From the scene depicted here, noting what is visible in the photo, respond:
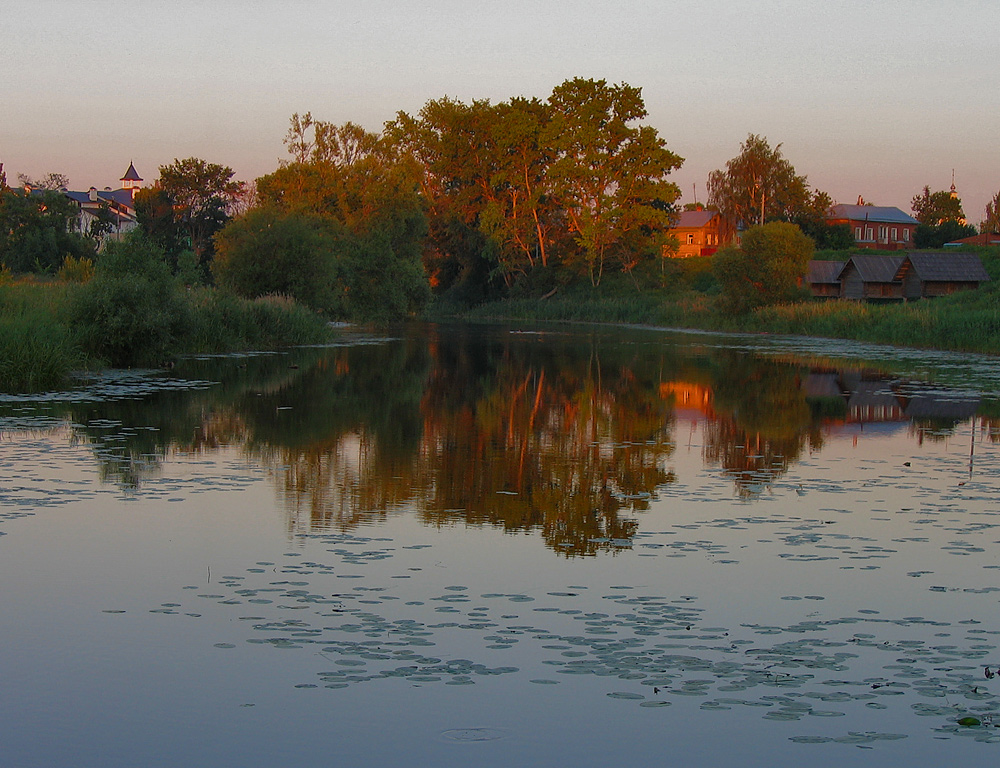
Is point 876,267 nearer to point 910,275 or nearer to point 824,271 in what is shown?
point 910,275

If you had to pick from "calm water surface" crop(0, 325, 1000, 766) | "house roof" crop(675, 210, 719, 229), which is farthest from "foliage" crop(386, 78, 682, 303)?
"calm water surface" crop(0, 325, 1000, 766)

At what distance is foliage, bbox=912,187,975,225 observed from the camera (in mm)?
147675

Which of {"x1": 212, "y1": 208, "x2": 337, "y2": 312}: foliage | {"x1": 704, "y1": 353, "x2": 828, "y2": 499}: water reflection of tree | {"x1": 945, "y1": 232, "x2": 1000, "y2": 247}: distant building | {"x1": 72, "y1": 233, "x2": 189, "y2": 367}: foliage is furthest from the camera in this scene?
{"x1": 945, "y1": 232, "x2": 1000, "y2": 247}: distant building

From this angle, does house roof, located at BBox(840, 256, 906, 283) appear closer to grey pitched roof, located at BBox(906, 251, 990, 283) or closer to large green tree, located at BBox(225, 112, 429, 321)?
grey pitched roof, located at BBox(906, 251, 990, 283)

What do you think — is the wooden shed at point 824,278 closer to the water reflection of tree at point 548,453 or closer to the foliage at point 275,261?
the foliage at point 275,261

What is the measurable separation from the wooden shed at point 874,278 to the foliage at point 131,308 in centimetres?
5057

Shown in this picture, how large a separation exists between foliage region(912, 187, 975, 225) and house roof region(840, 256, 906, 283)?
8003cm

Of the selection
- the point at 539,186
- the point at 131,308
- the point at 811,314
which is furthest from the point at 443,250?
the point at 131,308

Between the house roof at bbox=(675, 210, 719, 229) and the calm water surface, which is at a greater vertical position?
the house roof at bbox=(675, 210, 719, 229)

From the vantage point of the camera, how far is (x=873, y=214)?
145125mm

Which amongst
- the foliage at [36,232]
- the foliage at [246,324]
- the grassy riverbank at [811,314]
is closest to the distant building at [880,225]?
the grassy riverbank at [811,314]

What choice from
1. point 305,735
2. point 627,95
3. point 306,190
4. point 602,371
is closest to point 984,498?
point 305,735

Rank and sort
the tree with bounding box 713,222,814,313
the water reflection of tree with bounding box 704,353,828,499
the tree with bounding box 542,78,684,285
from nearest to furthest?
the water reflection of tree with bounding box 704,353,828,499, the tree with bounding box 713,222,814,313, the tree with bounding box 542,78,684,285

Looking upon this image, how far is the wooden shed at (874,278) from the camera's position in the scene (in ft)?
230
